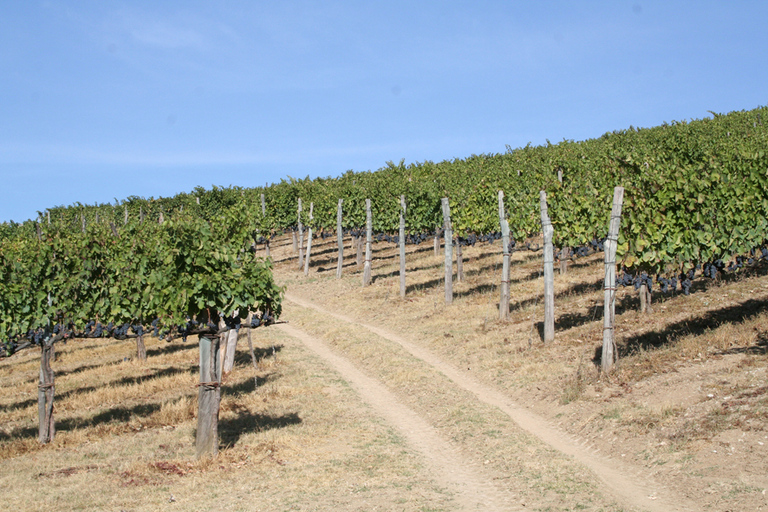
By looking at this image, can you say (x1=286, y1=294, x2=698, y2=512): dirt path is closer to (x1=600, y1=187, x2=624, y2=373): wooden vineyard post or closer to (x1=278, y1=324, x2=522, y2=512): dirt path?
(x1=278, y1=324, x2=522, y2=512): dirt path

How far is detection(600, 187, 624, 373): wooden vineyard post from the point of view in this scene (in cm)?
1455

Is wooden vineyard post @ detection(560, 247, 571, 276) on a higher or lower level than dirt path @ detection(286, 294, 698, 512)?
higher

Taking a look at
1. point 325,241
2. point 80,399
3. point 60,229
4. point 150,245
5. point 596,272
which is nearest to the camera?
point 150,245

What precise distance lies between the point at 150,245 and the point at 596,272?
18.8 metres

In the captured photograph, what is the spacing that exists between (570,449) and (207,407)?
7031 mm

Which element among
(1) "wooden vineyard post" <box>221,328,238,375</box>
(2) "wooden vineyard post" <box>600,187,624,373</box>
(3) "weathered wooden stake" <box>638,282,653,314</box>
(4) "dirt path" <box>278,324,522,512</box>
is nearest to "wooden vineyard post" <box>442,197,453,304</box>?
(4) "dirt path" <box>278,324,522,512</box>

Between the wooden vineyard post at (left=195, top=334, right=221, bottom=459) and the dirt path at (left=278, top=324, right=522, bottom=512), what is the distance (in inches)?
155

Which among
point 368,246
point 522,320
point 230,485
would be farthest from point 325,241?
point 230,485

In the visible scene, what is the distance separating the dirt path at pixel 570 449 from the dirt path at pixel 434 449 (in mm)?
33

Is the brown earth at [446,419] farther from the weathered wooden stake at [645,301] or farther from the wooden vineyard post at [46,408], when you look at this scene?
the weathered wooden stake at [645,301]

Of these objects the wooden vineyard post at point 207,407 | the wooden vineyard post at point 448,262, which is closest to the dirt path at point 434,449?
the wooden vineyard post at point 207,407

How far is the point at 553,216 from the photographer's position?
74.5 ft

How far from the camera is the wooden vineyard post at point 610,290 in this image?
47.8 feet

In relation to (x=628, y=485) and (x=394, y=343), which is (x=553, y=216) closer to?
(x=394, y=343)
